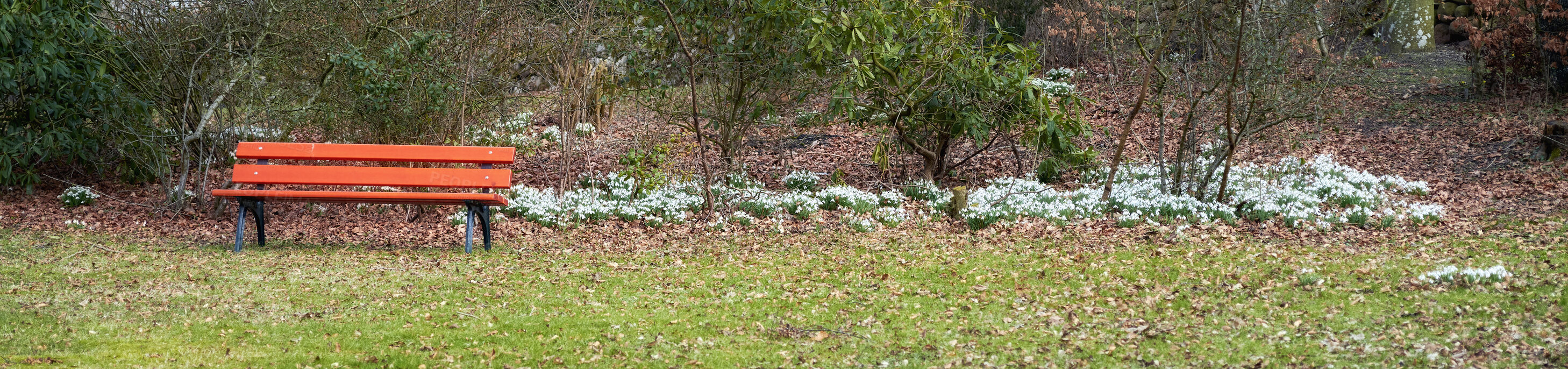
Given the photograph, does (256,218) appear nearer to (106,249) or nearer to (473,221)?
(106,249)

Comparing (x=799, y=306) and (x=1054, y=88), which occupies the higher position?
(x=1054, y=88)

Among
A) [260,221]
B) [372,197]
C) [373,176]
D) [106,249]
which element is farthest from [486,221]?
[106,249]

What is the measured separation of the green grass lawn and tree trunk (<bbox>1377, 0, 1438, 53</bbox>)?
1058 centimetres

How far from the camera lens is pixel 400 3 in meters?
8.74

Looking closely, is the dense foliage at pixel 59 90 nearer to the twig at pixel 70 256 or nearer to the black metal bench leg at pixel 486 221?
the twig at pixel 70 256

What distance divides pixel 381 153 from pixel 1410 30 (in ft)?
50.1

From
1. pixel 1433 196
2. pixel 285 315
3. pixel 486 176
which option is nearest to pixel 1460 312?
pixel 1433 196

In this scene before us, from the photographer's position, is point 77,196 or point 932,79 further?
point 932,79

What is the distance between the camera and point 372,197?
6531 millimetres

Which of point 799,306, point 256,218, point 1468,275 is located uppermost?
point 256,218

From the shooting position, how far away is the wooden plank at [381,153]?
685 cm

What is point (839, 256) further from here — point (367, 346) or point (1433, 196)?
point (1433, 196)

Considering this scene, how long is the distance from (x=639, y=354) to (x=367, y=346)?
110 centimetres

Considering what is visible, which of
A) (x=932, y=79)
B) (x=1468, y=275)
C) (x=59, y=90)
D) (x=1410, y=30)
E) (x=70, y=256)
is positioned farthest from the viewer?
(x=1410, y=30)
